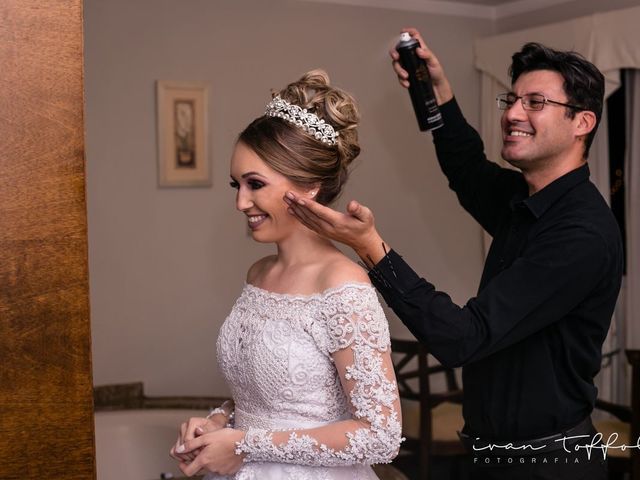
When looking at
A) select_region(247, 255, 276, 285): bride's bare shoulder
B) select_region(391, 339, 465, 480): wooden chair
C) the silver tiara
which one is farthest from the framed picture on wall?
the silver tiara

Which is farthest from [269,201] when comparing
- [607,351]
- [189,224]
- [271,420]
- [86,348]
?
[607,351]

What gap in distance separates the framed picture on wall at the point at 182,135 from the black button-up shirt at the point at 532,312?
2516 millimetres

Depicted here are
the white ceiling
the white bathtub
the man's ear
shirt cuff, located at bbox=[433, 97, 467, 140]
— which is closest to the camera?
the man's ear

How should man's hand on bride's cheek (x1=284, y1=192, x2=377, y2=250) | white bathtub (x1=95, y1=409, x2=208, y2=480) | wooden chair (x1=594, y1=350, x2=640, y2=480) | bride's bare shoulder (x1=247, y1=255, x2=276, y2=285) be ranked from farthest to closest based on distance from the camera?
white bathtub (x1=95, y1=409, x2=208, y2=480) < wooden chair (x1=594, y1=350, x2=640, y2=480) < bride's bare shoulder (x1=247, y1=255, x2=276, y2=285) < man's hand on bride's cheek (x1=284, y1=192, x2=377, y2=250)

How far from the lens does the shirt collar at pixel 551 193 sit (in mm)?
1892

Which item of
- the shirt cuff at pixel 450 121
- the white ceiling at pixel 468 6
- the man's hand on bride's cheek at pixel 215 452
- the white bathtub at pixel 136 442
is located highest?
the white ceiling at pixel 468 6

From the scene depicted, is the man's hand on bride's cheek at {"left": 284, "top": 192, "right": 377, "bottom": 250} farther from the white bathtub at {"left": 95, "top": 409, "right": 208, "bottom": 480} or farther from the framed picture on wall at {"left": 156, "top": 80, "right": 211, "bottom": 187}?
the framed picture on wall at {"left": 156, "top": 80, "right": 211, "bottom": 187}

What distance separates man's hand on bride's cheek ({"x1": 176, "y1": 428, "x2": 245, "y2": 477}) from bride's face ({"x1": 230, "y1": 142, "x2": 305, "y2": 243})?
413 millimetres

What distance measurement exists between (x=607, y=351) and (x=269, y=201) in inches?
131

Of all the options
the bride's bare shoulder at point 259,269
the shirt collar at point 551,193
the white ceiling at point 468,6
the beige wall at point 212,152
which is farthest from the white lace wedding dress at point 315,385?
the white ceiling at point 468,6

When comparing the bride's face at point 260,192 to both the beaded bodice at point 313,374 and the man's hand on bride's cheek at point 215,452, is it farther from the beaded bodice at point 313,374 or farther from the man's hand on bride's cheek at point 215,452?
the man's hand on bride's cheek at point 215,452

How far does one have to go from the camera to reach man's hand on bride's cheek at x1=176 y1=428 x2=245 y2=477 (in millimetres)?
1584

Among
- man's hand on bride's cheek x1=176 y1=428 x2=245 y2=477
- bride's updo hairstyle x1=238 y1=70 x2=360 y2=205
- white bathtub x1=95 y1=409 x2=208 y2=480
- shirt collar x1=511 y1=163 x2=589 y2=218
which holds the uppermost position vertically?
bride's updo hairstyle x1=238 y1=70 x2=360 y2=205

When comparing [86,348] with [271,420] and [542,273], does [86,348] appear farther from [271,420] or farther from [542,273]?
[542,273]
